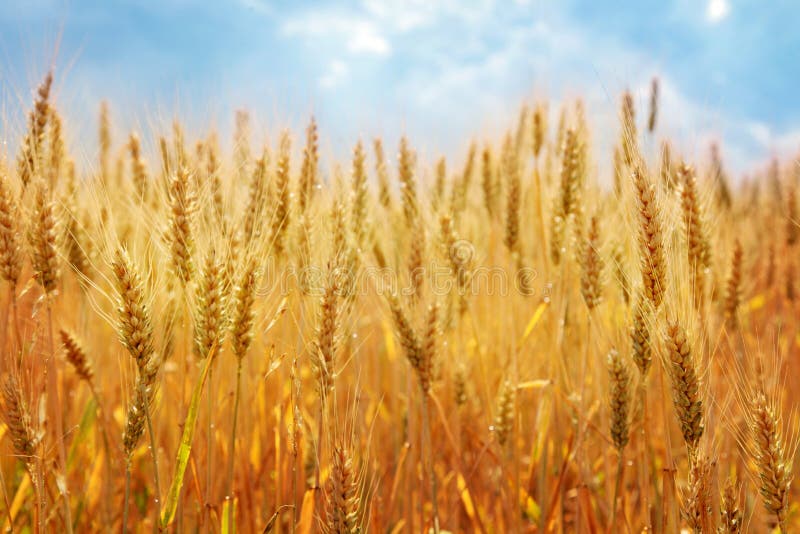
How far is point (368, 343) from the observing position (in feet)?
11.0

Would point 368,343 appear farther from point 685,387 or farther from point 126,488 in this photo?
point 685,387

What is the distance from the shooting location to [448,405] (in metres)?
2.95

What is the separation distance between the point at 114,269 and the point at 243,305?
1.07 ft

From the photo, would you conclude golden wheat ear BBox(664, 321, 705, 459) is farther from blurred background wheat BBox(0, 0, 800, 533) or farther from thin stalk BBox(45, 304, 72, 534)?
thin stalk BBox(45, 304, 72, 534)

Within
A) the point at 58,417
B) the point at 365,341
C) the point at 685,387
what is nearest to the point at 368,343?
the point at 365,341

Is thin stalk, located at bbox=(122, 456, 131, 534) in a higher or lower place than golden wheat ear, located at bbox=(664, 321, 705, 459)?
lower

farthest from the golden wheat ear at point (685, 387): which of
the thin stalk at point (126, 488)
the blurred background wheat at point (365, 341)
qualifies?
the thin stalk at point (126, 488)

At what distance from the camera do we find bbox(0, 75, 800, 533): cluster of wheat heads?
1.52 metres

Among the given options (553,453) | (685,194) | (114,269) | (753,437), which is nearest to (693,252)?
(685,194)

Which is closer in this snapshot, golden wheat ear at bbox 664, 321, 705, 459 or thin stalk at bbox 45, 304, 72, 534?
golden wheat ear at bbox 664, 321, 705, 459

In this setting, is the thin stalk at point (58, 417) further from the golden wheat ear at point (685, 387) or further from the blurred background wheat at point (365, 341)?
the golden wheat ear at point (685, 387)

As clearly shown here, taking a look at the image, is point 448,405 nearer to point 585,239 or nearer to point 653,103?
point 585,239

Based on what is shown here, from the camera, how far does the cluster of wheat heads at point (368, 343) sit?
1.52 meters

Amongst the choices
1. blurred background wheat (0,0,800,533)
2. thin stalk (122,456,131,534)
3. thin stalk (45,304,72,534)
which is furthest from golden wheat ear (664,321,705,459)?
thin stalk (45,304,72,534)
